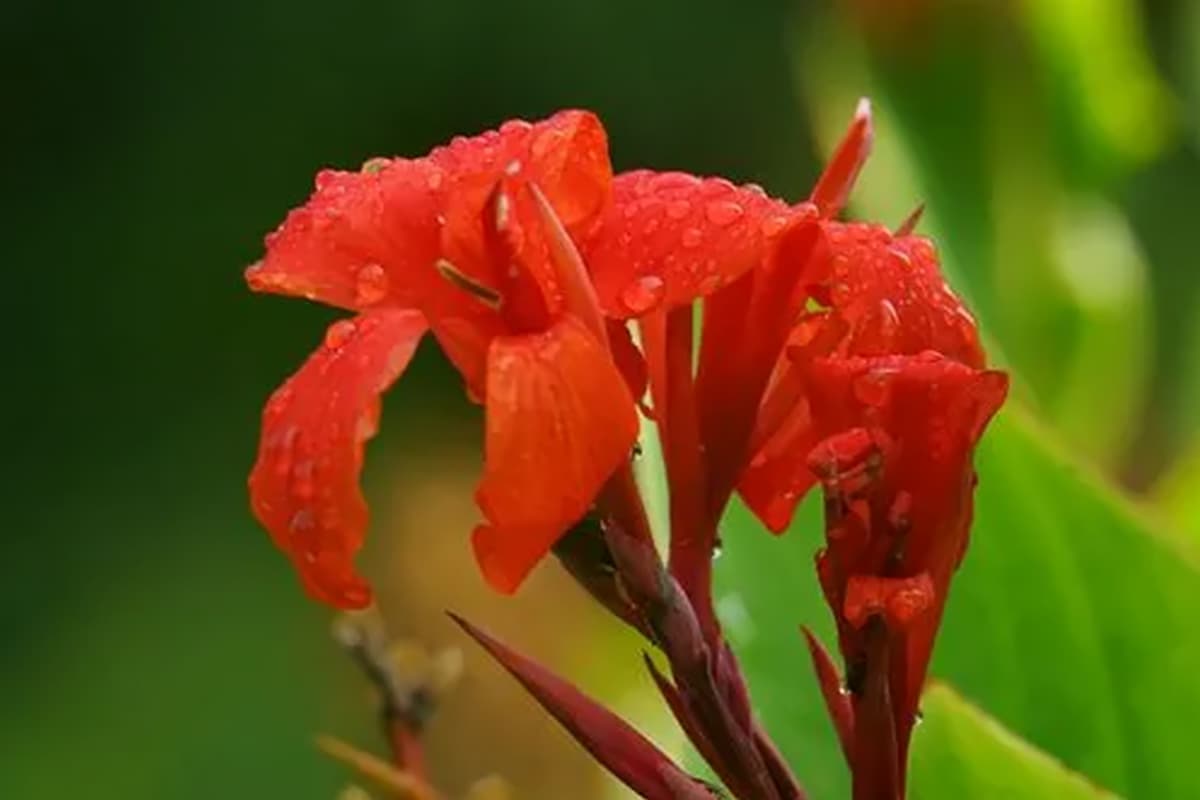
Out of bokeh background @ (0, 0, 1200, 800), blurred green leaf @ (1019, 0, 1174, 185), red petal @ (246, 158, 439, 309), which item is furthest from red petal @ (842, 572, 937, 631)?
Answer: bokeh background @ (0, 0, 1200, 800)

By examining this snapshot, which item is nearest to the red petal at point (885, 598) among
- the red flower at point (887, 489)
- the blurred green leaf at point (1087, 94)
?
the red flower at point (887, 489)

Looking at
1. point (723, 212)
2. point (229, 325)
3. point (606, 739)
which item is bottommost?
point (229, 325)

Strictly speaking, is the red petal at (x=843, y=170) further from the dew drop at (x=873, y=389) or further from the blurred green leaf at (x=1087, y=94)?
the blurred green leaf at (x=1087, y=94)

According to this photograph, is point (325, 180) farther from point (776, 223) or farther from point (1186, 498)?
point (1186, 498)

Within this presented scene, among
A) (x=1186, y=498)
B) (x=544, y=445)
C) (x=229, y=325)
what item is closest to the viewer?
(x=544, y=445)

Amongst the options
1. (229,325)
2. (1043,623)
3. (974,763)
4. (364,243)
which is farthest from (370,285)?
(229,325)

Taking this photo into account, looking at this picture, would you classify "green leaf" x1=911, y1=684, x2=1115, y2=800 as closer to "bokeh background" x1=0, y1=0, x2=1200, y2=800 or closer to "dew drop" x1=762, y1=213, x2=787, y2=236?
"dew drop" x1=762, y1=213, x2=787, y2=236
